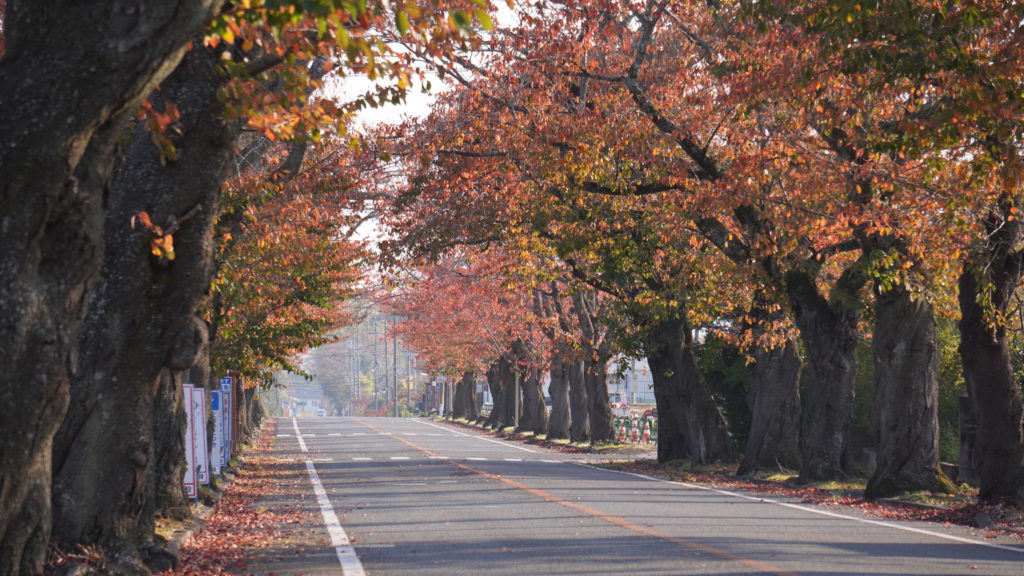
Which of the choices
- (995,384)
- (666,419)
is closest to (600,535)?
(995,384)

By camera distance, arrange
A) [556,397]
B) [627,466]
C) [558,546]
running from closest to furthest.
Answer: [558,546] < [627,466] < [556,397]

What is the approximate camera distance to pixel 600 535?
1400 cm

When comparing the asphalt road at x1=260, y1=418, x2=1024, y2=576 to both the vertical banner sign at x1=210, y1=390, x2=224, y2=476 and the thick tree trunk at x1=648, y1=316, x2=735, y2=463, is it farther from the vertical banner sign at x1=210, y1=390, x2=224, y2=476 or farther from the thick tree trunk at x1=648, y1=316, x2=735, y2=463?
the thick tree trunk at x1=648, y1=316, x2=735, y2=463

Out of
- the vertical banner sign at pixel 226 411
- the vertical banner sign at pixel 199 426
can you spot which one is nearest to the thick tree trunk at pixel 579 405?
the vertical banner sign at pixel 226 411

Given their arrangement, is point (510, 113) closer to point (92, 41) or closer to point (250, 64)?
point (250, 64)

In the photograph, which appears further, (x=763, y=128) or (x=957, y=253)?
(x=763, y=128)

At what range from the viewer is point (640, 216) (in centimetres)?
2761

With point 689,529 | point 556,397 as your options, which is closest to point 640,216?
point 689,529

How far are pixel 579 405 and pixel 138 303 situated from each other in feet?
132

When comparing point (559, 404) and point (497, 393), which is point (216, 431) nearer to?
point (559, 404)

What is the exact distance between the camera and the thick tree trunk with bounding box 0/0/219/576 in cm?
645

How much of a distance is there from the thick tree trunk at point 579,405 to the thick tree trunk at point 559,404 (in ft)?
6.43

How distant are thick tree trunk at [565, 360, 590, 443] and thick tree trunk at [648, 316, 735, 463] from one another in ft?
53.8

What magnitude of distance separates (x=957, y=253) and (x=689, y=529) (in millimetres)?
6178
